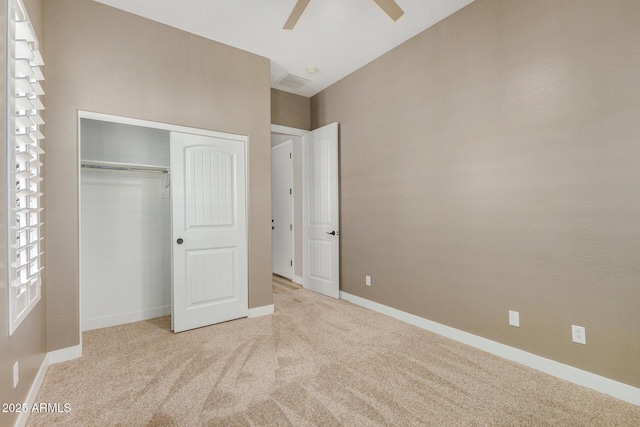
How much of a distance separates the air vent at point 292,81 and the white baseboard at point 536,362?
324 centimetres

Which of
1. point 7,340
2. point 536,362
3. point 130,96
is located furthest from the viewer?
point 130,96

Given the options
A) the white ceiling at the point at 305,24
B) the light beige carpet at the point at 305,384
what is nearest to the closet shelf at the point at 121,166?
the white ceiling at the point at 305,24

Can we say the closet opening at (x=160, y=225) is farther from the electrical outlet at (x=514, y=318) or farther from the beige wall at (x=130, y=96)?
the electrical outlet at (x=514, y=318)

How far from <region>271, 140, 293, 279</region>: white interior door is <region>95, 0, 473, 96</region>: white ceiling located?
1.82 metres

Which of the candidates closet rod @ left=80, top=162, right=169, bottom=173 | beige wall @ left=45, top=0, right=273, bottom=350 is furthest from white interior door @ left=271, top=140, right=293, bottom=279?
closet rod @ left=80, top=162, right=169, bottom=173

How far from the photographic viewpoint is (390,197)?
3.52 m

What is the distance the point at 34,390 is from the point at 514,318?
3.45 metres

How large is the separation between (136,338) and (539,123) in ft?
13.0

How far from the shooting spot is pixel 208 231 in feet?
10.6

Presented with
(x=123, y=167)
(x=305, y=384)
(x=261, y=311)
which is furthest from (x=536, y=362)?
(x=123, y=167)

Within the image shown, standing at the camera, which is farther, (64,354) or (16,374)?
(64,354)

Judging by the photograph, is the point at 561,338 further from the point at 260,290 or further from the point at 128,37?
the point at 128,37

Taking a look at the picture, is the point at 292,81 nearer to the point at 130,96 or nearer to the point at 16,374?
the point at 130,96

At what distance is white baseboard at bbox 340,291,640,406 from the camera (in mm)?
1950
